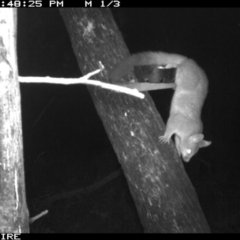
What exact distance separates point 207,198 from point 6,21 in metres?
7.41

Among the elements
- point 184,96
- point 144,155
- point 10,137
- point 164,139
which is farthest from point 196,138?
point 10,137

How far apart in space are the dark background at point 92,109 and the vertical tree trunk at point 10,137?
665 centimetres

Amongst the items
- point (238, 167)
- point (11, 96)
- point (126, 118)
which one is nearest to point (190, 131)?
point (126, 118)

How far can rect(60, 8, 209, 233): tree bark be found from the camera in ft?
12.5

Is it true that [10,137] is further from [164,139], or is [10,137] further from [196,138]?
[196,138]

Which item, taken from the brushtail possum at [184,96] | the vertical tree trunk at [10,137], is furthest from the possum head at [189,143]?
the vertical tree trunk at [10,137]

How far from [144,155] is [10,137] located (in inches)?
67.4

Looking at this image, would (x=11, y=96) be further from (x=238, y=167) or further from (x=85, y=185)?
(x=238, y=167)

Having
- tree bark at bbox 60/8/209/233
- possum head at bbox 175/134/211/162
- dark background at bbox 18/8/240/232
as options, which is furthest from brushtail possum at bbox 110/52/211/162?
dark background at bbox 18/8/240/232

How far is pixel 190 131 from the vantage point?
478 cm

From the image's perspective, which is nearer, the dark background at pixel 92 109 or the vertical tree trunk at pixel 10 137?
the vertical tree trunk at pixel 10 137

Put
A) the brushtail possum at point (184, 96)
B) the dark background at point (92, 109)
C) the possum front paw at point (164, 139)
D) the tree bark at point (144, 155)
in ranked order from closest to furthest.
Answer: the tree bark at point (144, 155) → the possum front paw at point (164, 139) → the brushtail possum at point (184, 96) → the dark background at point (92, 109)

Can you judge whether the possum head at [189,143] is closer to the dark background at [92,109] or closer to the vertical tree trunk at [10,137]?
the vertical tree trunk at [10,137]

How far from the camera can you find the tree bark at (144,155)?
3.82 meters
